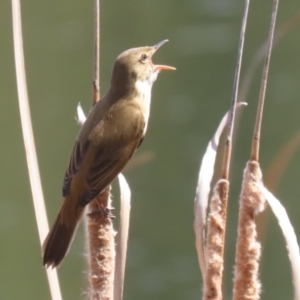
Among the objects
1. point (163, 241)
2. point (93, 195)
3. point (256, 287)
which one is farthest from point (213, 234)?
point (163, 241)

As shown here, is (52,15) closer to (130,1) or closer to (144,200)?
(130,1)

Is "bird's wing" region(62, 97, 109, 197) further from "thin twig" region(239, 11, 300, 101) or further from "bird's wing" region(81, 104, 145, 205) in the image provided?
"thin twig" region(239, 11, 300, 101)

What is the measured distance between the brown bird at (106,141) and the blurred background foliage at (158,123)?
2335mm

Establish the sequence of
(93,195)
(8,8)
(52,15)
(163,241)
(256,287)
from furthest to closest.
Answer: (52,15), (8,8), (163,241), (93,195), (256,287)

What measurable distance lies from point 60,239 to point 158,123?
155 inches

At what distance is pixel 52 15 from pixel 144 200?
2207 mm

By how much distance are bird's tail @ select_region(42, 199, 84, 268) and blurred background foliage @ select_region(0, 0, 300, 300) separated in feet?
8.63

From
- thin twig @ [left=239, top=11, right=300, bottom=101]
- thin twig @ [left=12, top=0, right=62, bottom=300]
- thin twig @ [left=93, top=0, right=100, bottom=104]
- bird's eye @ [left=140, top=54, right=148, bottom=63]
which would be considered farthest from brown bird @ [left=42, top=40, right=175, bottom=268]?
thin twig @ [left=239, top=11, right=300, bottom=101]

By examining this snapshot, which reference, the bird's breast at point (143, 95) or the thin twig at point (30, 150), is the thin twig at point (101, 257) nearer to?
the thin twig at point (30, 150)

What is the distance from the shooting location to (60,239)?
2096mm

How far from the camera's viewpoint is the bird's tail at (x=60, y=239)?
1.97 m

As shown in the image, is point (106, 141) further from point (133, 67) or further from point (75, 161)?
point (133, 67)

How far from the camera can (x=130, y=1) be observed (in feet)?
22.2

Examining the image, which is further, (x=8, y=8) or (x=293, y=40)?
(x=8, y=8)
